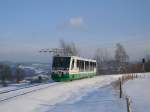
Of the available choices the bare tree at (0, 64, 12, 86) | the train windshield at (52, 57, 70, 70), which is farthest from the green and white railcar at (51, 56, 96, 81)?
the bare tree at (0, 64, 12, 86)

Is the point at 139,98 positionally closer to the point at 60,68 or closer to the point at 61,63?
the point at 60,68

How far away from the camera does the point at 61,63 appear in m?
41.3

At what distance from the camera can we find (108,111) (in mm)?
16078

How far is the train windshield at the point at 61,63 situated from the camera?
134ft

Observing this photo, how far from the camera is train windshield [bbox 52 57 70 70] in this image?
4078cm

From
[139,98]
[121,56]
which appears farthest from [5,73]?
[139,98]

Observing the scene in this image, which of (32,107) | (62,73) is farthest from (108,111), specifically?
(62,73)

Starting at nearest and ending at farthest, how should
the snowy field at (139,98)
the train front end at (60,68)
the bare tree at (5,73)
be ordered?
1. the snowy field at (139,98)
2. the train front end at (60,68)
3. the bare tree at (5,73)

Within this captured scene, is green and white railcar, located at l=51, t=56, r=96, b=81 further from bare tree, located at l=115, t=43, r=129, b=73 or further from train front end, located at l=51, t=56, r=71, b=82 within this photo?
bare tree, located at l=115, t=43, r=129, b=73

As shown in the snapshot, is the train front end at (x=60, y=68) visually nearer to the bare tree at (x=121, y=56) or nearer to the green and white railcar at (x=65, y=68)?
the green and white railcar at (x=65, y=68)

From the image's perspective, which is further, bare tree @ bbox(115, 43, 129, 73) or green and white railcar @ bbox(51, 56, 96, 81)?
bare tree @ bbox(115, 43, 129, 73)

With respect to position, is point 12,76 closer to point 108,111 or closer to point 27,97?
point 27,97

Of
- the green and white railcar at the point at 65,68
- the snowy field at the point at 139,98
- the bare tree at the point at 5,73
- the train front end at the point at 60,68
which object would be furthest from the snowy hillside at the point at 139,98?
the bare tree at the point at 5,73

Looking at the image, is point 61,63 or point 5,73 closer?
point 61,63
